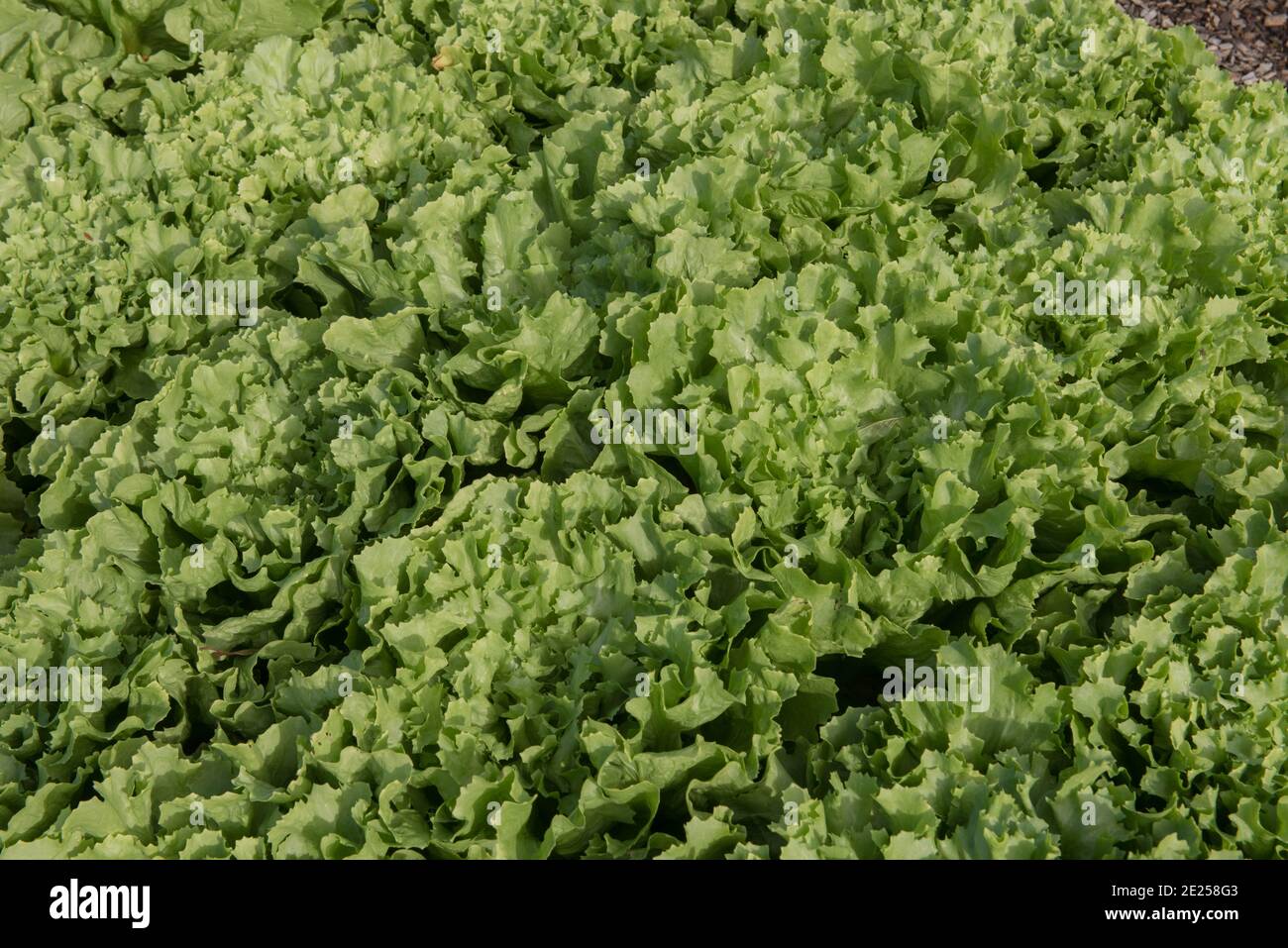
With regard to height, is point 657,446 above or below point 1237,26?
below

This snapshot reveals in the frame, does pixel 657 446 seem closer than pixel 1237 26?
Yes

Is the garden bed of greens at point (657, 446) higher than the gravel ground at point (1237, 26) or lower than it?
A: lower

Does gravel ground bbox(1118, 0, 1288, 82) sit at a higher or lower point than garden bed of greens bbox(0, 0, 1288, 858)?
higher

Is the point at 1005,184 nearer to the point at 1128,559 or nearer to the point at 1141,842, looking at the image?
the point at 1128,559

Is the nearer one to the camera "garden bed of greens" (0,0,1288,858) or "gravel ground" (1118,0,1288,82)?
"garden bed of greens" (0,0,1288,858)

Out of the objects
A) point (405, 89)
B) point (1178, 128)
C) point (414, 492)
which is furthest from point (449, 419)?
point (1178, 128)
